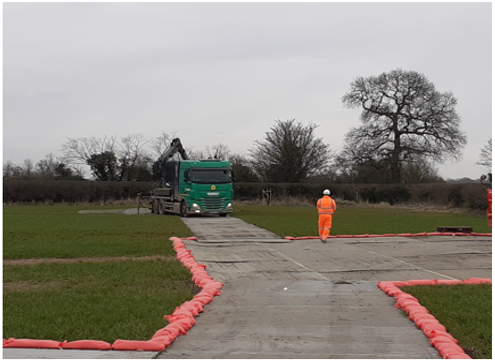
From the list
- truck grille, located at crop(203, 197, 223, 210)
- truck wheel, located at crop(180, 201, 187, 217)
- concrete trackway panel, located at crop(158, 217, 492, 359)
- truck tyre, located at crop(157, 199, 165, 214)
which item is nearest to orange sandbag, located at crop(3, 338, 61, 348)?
concrete trackway panel, located at crop(158, 217, 492, 359)

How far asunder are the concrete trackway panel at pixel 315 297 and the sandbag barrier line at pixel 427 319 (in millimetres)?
98

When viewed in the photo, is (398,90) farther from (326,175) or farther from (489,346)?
(489,346)

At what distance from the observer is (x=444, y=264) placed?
12984mm

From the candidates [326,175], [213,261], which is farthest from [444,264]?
[326,175]

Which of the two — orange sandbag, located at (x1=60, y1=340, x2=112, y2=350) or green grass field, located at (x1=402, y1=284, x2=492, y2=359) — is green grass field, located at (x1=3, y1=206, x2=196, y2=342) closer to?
orange sandbag, located at (x1=60, y1=340, x2=112, y2=350)

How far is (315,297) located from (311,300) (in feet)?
0.82

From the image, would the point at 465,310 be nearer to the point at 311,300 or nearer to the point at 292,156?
the point at 311,300

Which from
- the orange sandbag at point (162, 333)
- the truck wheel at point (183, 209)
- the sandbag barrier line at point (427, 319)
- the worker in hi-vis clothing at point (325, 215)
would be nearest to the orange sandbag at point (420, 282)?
the sandbag barrier line at point (427, 319)

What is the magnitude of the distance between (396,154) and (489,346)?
51.0m

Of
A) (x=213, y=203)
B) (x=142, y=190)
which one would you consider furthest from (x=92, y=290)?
(x=142, y=190)

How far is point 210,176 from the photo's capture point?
3119 cm

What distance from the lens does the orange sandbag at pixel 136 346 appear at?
5.93 meters

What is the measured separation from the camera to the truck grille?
102 feet

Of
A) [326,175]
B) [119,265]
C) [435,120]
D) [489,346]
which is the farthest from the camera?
[326,175]
